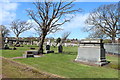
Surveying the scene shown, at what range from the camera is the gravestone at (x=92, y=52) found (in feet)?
34.6

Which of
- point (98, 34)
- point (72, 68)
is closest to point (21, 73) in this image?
point (72, 68)

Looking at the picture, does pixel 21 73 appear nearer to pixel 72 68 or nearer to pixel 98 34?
pixel 72 68

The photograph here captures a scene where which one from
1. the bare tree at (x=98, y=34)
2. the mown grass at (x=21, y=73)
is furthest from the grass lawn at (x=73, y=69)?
the bare tree at (x=98, y=34)

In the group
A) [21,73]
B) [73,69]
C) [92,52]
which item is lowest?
[73,69]

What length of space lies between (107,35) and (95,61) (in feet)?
89.8

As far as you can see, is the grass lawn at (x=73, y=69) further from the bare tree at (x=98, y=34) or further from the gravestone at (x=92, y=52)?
the bare tree at (x=98, y=34)

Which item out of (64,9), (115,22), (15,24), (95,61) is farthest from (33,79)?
(15,24)

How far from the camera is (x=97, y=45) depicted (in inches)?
429

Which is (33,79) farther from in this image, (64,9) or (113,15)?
(113,15)

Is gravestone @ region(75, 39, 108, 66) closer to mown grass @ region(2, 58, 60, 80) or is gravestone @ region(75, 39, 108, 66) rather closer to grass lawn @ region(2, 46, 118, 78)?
grass lawn @ region(2, 46, 118, 78)

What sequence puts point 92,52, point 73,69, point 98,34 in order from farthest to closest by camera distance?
point 98,34, point 92,52, point 73,69

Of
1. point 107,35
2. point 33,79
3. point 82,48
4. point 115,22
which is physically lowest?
Result: point 33,79

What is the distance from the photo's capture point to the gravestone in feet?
34.6

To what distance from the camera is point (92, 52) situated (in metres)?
11.0
